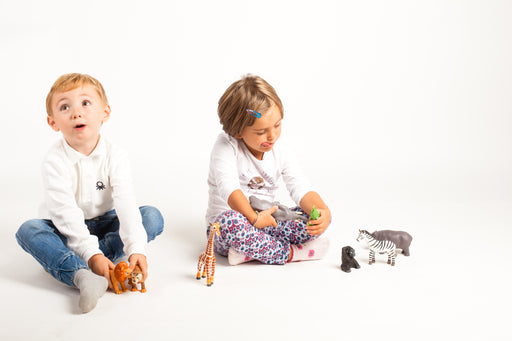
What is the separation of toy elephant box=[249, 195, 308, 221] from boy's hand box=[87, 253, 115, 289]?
2.58ft

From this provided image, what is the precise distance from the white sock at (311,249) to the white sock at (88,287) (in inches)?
38.8

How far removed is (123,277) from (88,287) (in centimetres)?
18

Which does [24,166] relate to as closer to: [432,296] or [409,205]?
[409,205]

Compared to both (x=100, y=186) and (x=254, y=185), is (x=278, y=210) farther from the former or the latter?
(x=100, y=186)

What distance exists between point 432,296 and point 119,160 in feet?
5.14

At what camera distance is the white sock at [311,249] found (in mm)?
2785

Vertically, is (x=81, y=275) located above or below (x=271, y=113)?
below

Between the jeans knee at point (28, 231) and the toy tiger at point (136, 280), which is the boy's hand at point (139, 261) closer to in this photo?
the toy tiger at point (136, 280)

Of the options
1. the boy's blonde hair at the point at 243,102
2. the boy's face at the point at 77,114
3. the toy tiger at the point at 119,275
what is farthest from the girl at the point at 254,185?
the boy's face at the point at 77,114

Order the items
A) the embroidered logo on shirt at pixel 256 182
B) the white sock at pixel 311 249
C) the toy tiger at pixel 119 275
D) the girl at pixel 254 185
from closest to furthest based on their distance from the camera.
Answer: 1. the toy tiger at pixel 119 275
2. the girl at pixel 254 185
3. the white sock at pixel 311 249
4. the embroidered logo on shirt at pixel 256 182

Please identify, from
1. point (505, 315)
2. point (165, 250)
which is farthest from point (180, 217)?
point (505, 315)

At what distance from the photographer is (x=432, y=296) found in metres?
2.39

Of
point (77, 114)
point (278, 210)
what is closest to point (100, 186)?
point (77, 114)

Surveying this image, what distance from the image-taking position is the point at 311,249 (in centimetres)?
280
